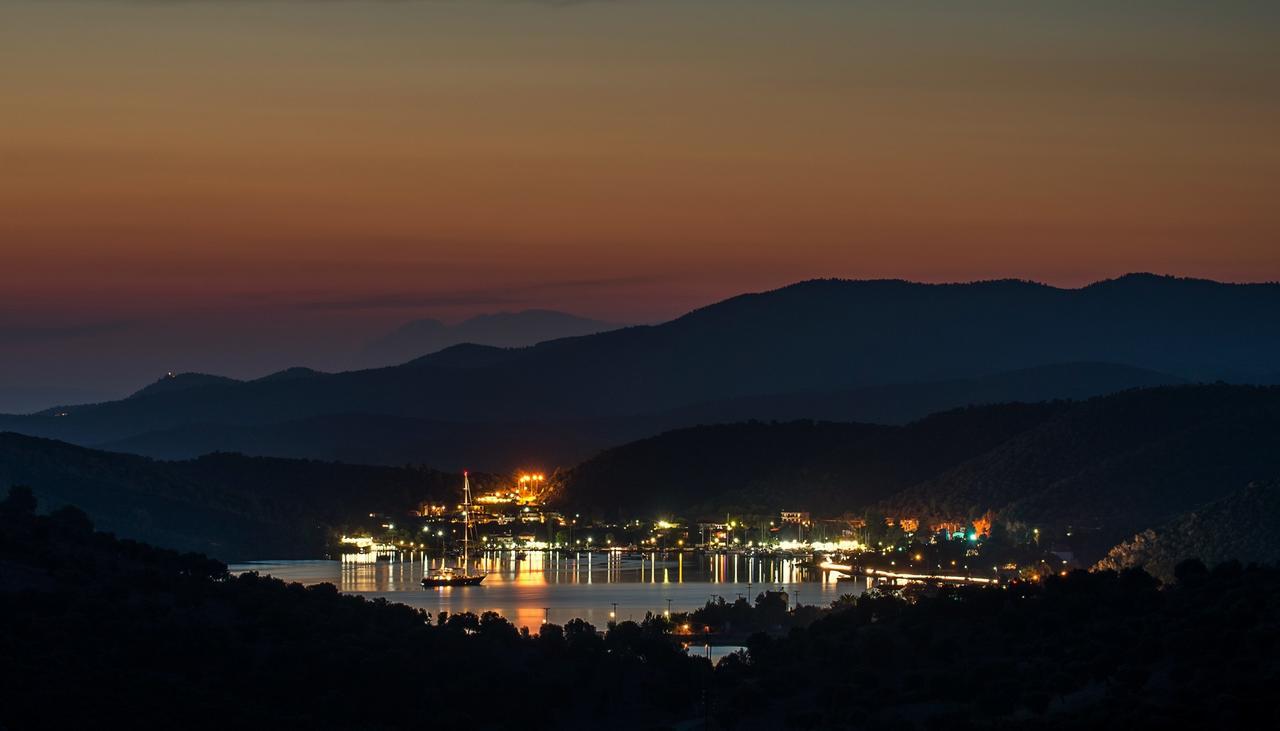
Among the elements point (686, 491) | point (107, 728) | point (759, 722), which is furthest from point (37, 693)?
point (686, 491)

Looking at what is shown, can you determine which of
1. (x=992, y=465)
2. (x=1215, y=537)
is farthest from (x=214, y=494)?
(x=1215, y=537)

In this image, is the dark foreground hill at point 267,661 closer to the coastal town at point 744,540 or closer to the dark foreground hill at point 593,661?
the dark foreground hill at point 593,661

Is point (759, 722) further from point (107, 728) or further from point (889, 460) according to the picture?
point (889, 460)

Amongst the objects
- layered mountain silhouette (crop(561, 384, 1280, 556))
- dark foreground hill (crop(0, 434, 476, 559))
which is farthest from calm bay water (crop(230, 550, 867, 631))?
layered mountain silhouette (crop(561, 384, 1280, 556))

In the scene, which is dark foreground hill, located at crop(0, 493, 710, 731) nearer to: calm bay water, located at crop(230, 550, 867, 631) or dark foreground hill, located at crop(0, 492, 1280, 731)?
dark foreground hill, located at crop(0, 492, 1280, 731)

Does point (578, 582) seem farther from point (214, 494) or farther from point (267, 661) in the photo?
point (267, 661)
